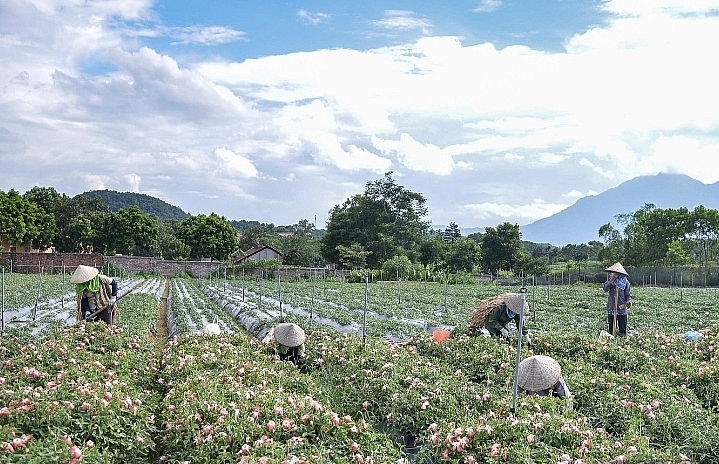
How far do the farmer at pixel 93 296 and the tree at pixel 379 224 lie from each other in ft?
140

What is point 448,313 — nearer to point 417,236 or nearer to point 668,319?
point 668,319

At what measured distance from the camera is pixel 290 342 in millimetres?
8344

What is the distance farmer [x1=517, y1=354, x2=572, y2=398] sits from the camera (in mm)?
6066

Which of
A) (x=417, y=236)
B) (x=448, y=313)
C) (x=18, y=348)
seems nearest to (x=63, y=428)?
(x=18, y=348)

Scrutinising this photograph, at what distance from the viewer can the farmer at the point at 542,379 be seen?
6.07 m

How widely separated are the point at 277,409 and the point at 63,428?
156 centimetres

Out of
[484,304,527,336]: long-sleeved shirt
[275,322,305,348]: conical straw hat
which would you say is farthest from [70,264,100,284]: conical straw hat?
[484,304,527,336]: long-sleeved shirt

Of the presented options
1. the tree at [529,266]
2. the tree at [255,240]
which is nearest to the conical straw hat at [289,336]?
the tree at [529,266]

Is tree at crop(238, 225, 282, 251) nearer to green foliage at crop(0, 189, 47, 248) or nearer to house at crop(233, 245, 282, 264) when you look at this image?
house at crop(233, 245, 282, 264)

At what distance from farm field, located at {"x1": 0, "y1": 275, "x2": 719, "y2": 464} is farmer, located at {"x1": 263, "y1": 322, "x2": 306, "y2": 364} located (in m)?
0.21

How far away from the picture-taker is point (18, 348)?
7812mm

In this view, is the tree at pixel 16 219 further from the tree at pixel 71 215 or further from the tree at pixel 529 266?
the tree at pixel 529 266

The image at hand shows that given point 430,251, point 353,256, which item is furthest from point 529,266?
point 353,256

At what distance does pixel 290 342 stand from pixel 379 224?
47507 millimetres
